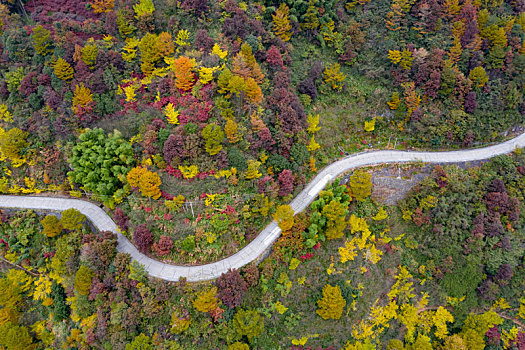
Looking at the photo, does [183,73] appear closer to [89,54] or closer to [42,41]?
[89,54]

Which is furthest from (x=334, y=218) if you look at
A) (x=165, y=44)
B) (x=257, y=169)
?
(x=165, y=44)

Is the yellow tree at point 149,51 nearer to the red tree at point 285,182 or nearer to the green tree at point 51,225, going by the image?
the green tree at point 51,225

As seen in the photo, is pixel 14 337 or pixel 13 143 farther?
pixel 13 143

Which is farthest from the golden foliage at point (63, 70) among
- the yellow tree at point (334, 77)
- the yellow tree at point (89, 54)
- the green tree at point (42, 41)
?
the yellow tree at point (334, 77)

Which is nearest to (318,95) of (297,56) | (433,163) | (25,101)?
(297,56)

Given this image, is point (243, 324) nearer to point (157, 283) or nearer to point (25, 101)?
point (157, 283)

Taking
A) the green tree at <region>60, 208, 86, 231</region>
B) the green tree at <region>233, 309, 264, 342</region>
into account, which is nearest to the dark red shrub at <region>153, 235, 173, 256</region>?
the green tree at <region>233, 309, 264, 342</region>

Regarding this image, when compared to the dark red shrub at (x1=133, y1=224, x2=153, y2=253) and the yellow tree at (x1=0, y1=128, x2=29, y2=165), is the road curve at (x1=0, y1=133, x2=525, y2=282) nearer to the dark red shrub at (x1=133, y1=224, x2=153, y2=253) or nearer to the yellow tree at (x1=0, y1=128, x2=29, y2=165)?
the dark red shrub at (x1=133, y1=224, x2=153, y2=253)
